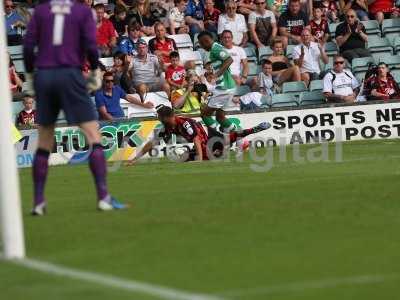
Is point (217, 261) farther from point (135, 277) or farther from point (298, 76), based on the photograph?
point (298, 76)

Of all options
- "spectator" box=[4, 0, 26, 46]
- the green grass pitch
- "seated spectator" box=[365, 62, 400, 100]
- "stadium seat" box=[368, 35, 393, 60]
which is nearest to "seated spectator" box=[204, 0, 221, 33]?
"stadium seat" box=[368, 35, 393, 60]

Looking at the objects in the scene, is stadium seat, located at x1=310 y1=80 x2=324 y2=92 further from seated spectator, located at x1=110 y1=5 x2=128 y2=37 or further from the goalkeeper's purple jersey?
the goalkeeper's purple jersey

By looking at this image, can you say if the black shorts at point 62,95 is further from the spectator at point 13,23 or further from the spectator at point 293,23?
the spectator at point 293,23

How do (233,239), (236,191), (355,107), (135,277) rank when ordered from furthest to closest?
(355,107) → (236,191) → (233,239) → (135,277)

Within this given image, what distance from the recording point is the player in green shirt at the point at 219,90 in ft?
71.7

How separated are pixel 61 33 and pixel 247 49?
15.0 m

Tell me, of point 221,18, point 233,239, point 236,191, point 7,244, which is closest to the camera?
point 7,244

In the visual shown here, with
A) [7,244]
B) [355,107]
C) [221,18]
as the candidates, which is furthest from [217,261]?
[221,18]

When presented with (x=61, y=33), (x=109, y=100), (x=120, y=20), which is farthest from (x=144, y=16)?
(x=61, y=33)

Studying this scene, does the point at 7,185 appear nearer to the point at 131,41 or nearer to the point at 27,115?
the point at 27,115

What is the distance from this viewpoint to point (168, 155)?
891 inches

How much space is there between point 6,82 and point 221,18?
16854 mm

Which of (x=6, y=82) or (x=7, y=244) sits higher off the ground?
(x=6, y=82)

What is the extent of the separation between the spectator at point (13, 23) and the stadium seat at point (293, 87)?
17.2 feet
